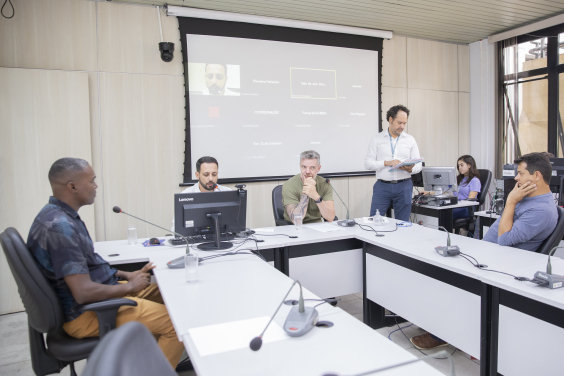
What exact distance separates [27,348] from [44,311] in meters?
1.49

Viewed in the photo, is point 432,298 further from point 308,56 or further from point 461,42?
point 461,42

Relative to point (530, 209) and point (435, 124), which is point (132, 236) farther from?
point (435, 124)

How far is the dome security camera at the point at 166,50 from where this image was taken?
389cm

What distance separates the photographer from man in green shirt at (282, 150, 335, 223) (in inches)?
121

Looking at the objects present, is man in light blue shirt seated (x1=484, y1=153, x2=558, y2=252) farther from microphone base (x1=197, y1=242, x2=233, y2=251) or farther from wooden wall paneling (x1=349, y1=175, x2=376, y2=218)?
wooden wall paneling (x1=349, y1=175, x2=376, y2=218)

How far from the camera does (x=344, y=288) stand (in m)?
2.78

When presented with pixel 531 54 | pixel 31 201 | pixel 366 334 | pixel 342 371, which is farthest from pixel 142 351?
pixel 531 54

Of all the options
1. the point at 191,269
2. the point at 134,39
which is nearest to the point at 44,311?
the point at 191,269

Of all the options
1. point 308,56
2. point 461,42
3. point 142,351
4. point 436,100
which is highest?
point 461,42

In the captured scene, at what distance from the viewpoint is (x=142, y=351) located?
57 centimetres

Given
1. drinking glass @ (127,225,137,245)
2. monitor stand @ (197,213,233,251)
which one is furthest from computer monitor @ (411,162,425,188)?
drinking glass @ (127,225,137,245)

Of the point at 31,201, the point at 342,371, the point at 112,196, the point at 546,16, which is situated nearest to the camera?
the point at 342,371

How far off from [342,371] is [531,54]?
5.94 metres

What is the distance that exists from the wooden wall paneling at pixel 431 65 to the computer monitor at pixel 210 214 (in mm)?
4011
